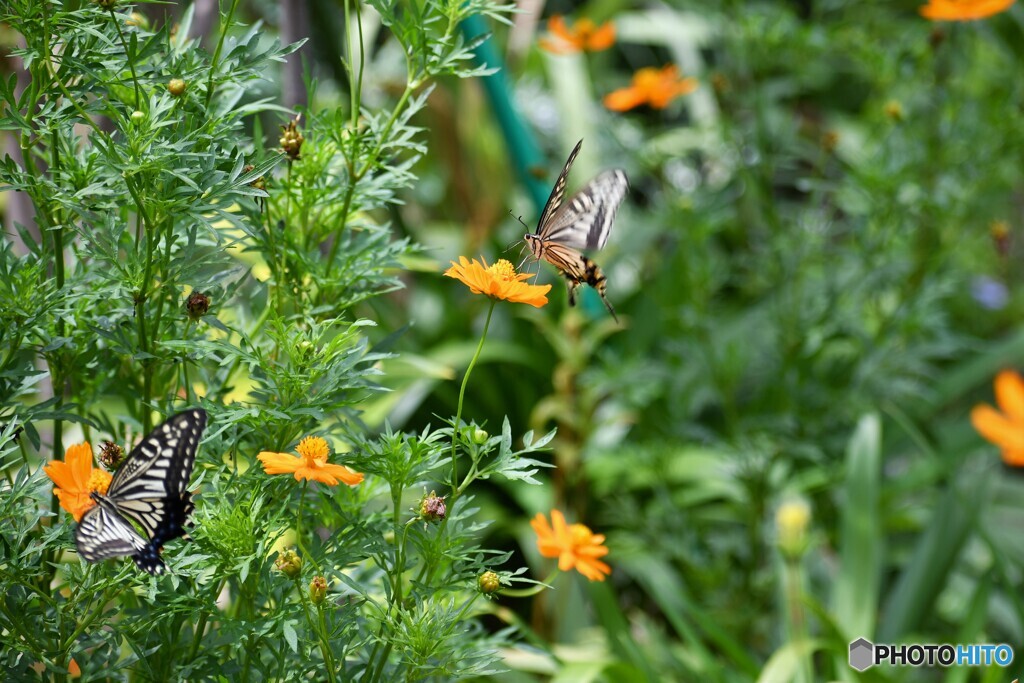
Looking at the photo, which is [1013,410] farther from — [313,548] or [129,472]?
[129,472]

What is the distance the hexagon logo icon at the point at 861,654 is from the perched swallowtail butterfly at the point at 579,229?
66 cm

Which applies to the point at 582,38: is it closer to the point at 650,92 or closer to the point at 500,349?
the point at 650,92

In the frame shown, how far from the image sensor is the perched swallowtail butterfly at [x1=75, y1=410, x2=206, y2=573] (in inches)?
21.6

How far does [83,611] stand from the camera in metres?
0.63

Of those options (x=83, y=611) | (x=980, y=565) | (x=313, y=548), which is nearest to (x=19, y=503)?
(x=83, y=611)

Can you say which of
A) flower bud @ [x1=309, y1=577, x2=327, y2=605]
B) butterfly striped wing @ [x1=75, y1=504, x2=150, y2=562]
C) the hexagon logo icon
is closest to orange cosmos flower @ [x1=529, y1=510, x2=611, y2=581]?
flower bud @ [x1=309, y1=577, x2=327, y2=605]

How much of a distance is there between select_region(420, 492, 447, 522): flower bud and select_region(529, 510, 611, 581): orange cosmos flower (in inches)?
3.6

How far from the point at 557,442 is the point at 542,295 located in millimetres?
1110

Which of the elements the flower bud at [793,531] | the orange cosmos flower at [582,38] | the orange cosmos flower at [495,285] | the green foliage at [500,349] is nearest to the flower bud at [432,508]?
the green foliage at [500,349]

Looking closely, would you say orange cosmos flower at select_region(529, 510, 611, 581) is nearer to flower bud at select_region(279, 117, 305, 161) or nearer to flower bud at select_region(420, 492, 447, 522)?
flower bud at select_region(420, 492, 447, 522)

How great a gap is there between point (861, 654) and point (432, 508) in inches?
31.1

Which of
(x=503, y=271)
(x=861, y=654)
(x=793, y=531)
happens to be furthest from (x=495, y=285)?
(x=861, y=654)

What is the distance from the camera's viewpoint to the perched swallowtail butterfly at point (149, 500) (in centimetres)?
55

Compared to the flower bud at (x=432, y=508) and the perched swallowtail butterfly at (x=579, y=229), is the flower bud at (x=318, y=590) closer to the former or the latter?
the flower bud at (x=432, y=508)
